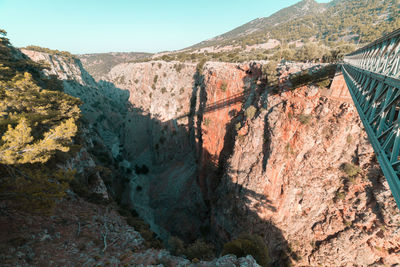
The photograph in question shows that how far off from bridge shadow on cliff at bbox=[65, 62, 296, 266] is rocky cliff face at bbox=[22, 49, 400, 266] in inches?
6.8

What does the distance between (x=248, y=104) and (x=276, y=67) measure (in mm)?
6103

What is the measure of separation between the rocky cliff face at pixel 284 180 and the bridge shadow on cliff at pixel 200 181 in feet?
0.57

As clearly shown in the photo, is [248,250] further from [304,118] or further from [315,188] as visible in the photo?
[304,118]

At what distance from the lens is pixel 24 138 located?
7648mm

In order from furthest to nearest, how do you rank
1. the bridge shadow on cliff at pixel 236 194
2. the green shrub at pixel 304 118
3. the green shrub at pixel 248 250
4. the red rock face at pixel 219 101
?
the red rock face at pixel 219 101 → the bridge shadow on cliff at pixel 236 194 → the green shrub at pixel 304 118 → the green shrub at pixel 248 250

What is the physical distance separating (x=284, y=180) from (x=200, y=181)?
1701cm

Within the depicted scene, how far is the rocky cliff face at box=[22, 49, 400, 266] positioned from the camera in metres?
15.6

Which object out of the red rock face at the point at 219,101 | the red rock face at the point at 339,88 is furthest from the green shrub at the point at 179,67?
the red rock face at the point at 339,88

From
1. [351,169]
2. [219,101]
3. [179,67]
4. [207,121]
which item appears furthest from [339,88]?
[179,67]

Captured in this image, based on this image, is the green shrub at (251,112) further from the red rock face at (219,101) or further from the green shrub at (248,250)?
the green shrub at (248,250)

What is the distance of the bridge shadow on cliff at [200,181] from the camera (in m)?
19.8

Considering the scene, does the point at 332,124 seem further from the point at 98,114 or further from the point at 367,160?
the point at 98,114

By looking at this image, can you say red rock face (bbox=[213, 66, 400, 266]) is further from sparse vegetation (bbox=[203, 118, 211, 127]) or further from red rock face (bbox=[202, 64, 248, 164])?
sparse vegetation (bbox=[203, 118, 211, 127])

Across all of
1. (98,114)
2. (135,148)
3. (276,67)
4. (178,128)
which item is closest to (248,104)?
(276,67)
